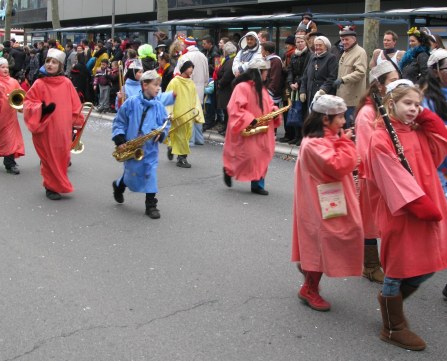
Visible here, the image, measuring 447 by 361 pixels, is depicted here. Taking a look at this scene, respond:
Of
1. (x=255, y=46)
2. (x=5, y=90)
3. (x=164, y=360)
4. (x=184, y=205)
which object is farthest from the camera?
(x=255, y=46)

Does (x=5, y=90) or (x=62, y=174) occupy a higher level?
(x=5, y=90)

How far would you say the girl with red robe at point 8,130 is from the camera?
9273 millimetres

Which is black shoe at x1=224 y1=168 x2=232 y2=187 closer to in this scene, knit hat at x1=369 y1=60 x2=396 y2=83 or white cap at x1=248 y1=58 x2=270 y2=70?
white cap at x1=248 y1=58 x2=270 y2=70

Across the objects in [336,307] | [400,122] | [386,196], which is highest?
[400,122]

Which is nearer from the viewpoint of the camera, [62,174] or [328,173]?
[328,173]

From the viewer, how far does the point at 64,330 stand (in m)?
4.19

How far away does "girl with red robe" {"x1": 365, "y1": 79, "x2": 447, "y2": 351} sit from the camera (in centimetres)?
378

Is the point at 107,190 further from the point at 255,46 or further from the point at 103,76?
the point at 103,76

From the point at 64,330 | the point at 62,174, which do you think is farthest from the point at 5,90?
the point at 64,330

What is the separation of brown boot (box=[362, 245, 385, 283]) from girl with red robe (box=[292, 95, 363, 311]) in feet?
2.81

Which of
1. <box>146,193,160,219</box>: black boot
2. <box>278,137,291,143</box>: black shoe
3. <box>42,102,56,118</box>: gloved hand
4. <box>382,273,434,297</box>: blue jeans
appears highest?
<box>42,102,56,118</box>: gloved hand

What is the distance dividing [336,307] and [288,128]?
723 centimetres

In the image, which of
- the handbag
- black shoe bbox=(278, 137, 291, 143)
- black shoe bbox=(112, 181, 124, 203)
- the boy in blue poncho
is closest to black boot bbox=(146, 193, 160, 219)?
the boy in blue poncho

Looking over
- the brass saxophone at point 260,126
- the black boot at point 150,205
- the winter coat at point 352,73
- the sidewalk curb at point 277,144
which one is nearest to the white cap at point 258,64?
the brass saxophone at point 260,126
